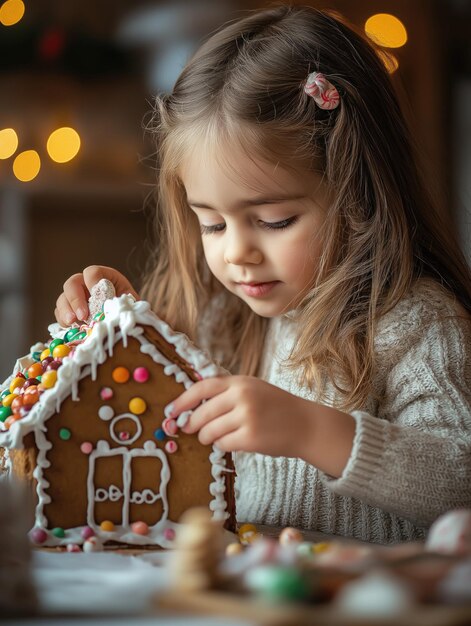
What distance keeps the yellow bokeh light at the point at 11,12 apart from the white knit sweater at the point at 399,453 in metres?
2.10

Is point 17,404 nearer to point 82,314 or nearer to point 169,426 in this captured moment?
point 169,426

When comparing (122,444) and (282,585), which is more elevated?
(122,444)

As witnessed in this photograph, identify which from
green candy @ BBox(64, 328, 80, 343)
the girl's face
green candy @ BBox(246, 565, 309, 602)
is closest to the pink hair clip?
the girl's face

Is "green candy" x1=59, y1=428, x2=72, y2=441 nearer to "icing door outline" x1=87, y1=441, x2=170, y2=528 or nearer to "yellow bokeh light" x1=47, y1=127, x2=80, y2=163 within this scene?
"icing door outline" x1=87, y1=441, x2=170, y2=528

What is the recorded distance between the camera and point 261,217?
127 centimetres

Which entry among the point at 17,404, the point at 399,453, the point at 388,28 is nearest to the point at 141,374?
the point at 17,404

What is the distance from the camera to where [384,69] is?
143 centimetres

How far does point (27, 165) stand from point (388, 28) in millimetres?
1383

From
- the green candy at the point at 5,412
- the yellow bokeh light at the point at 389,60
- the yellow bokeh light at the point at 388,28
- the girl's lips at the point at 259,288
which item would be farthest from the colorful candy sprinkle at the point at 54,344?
the yellow bokeh light at the point at 388,28

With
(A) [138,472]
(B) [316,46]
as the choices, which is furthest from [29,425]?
(B) [316,46]

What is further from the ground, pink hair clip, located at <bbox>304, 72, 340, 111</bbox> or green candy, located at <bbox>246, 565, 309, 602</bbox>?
pink hair clip, located at <bbox>304, 72, 340, 111</bbox>

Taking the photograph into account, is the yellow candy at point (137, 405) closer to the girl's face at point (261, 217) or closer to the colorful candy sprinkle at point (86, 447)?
the colorful candy sprinkle at point (86, 447)

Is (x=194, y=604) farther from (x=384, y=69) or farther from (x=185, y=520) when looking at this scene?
(x=384, y=69)

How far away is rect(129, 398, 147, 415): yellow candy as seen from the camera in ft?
3.00
